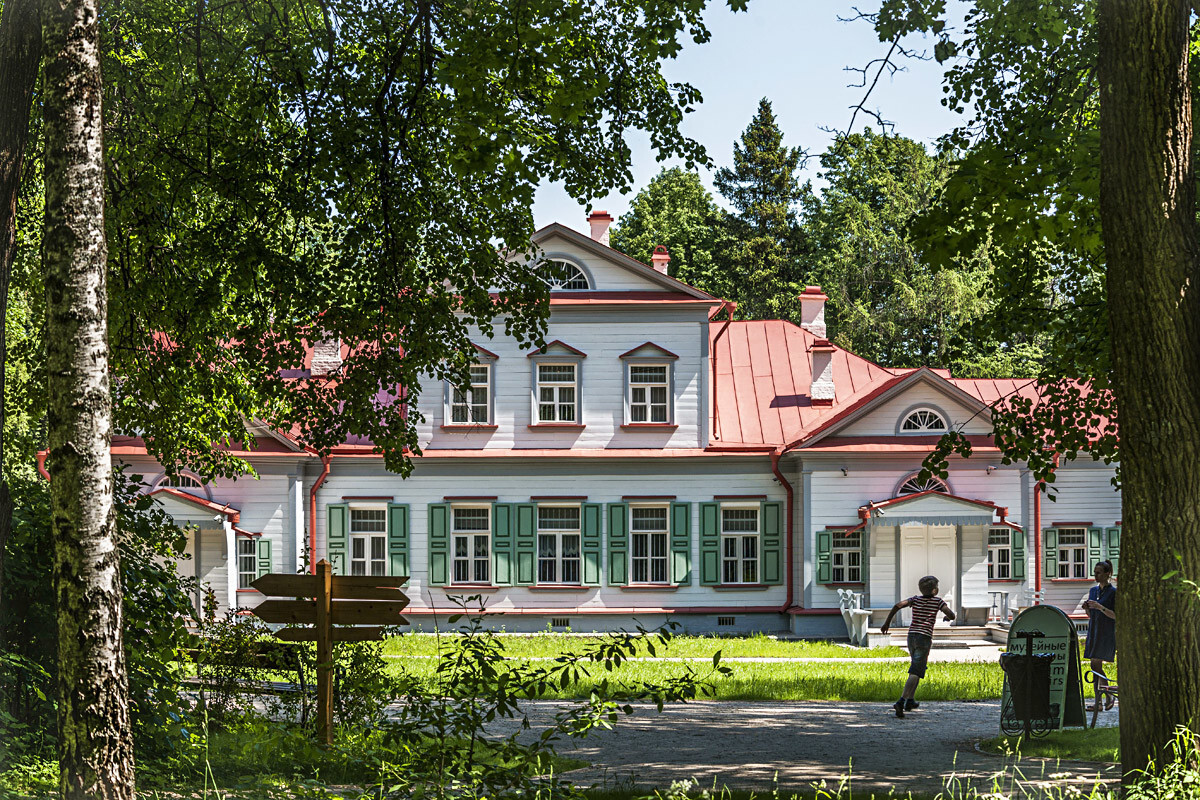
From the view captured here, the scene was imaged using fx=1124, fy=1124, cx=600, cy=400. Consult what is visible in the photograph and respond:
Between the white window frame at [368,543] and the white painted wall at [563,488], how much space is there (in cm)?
35

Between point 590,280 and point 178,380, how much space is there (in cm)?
1434


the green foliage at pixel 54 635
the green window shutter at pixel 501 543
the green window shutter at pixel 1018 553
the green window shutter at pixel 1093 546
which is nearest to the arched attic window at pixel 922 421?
the green window shutter at pixel 1018 553

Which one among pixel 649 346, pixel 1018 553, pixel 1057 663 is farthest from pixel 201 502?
pixel 1057 663

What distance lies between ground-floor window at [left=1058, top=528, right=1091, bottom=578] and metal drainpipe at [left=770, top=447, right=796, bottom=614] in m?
6.16

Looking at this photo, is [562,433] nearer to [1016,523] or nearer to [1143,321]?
[1016,523]

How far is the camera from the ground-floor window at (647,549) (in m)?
24.6

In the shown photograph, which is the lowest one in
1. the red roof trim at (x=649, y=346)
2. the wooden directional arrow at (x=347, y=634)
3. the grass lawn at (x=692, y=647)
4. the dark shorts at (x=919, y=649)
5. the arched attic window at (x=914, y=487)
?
the grass lawn at (x=692, y=647)

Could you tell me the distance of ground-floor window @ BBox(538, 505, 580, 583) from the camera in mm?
24641

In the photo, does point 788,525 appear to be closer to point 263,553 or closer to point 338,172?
point 263,553

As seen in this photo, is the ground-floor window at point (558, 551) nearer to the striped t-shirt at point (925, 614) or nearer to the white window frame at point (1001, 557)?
the white window frame at point (1001, 557)

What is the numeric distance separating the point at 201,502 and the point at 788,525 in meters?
12.5

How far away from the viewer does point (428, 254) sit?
10.2 metres

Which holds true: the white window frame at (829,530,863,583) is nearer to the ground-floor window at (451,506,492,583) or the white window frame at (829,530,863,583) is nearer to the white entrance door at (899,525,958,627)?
the white entrance door at (899,525,958,627)

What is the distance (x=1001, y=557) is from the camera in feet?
81.4
